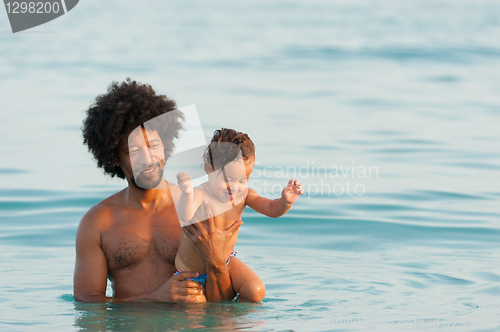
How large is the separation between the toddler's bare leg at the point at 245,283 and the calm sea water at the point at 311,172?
14cm

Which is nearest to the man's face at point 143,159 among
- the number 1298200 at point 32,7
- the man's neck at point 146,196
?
the man's neck at point 146,196

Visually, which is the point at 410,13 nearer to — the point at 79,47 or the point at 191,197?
the point at 79,47

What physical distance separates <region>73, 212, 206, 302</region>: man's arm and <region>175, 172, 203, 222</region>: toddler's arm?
606 mm

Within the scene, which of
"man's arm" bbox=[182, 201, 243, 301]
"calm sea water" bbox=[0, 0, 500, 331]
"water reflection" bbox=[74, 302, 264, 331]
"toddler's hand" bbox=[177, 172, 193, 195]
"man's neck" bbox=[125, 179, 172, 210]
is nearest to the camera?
"toddler's hand" bbox=[177, 172, 193, 195]

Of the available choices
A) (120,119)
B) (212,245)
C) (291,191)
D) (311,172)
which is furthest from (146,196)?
(311,172)

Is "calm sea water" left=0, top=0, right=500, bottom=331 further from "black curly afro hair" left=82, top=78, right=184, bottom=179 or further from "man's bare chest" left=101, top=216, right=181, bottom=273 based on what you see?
"black curly afro hair" left=82, top=78, right=184, bottom=179

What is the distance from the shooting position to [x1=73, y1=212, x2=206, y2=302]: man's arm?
16.5 feet

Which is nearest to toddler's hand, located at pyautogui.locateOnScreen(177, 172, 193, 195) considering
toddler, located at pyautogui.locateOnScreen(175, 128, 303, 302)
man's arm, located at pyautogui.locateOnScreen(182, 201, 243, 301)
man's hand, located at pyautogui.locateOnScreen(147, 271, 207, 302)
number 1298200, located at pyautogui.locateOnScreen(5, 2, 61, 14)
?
toddler, located at pyautogui.locateOnScreen(175, 128, 303, 302)

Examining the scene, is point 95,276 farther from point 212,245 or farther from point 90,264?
point 212,245

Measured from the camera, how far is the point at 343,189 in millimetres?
10312

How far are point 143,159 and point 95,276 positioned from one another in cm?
94

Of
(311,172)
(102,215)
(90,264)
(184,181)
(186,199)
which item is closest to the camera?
(184,181)

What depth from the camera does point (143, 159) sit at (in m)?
4.93

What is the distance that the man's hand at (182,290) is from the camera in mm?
4996
